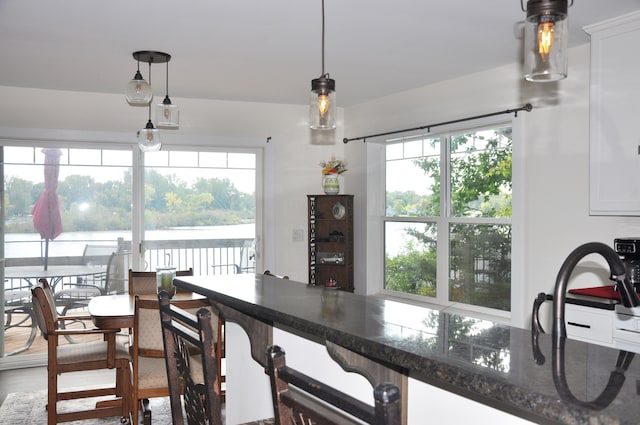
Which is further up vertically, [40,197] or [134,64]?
[134,64]

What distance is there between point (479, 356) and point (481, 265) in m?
3.76

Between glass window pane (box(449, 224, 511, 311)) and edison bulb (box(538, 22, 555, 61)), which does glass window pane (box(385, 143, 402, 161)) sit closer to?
glass window pane (box(449, 224, 511, 311))

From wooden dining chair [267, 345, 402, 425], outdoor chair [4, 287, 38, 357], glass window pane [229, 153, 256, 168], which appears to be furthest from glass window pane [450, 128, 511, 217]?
outdoor chair [4, 287, 38, 357]

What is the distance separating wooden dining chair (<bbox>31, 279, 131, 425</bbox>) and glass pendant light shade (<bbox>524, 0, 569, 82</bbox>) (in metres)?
3.12

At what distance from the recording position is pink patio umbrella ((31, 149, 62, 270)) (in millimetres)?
5574

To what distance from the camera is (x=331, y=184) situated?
6.13 metres

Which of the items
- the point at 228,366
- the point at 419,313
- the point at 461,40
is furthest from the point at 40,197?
the point at 419,313

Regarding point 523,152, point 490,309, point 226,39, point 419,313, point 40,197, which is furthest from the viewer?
point 40,197

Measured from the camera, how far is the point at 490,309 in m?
4.83

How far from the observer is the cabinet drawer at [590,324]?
3.14 m

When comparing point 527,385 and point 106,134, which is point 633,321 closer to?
point 527,385

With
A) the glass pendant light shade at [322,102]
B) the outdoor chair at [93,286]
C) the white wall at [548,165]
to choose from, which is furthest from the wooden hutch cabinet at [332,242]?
the glass pendant light shade at [322,102]

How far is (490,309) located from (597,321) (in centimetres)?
164

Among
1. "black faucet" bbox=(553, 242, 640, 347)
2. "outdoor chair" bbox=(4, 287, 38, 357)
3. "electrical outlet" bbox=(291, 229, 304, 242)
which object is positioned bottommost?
"outdoor chair" bbox=(4, 287, 38, 357)
